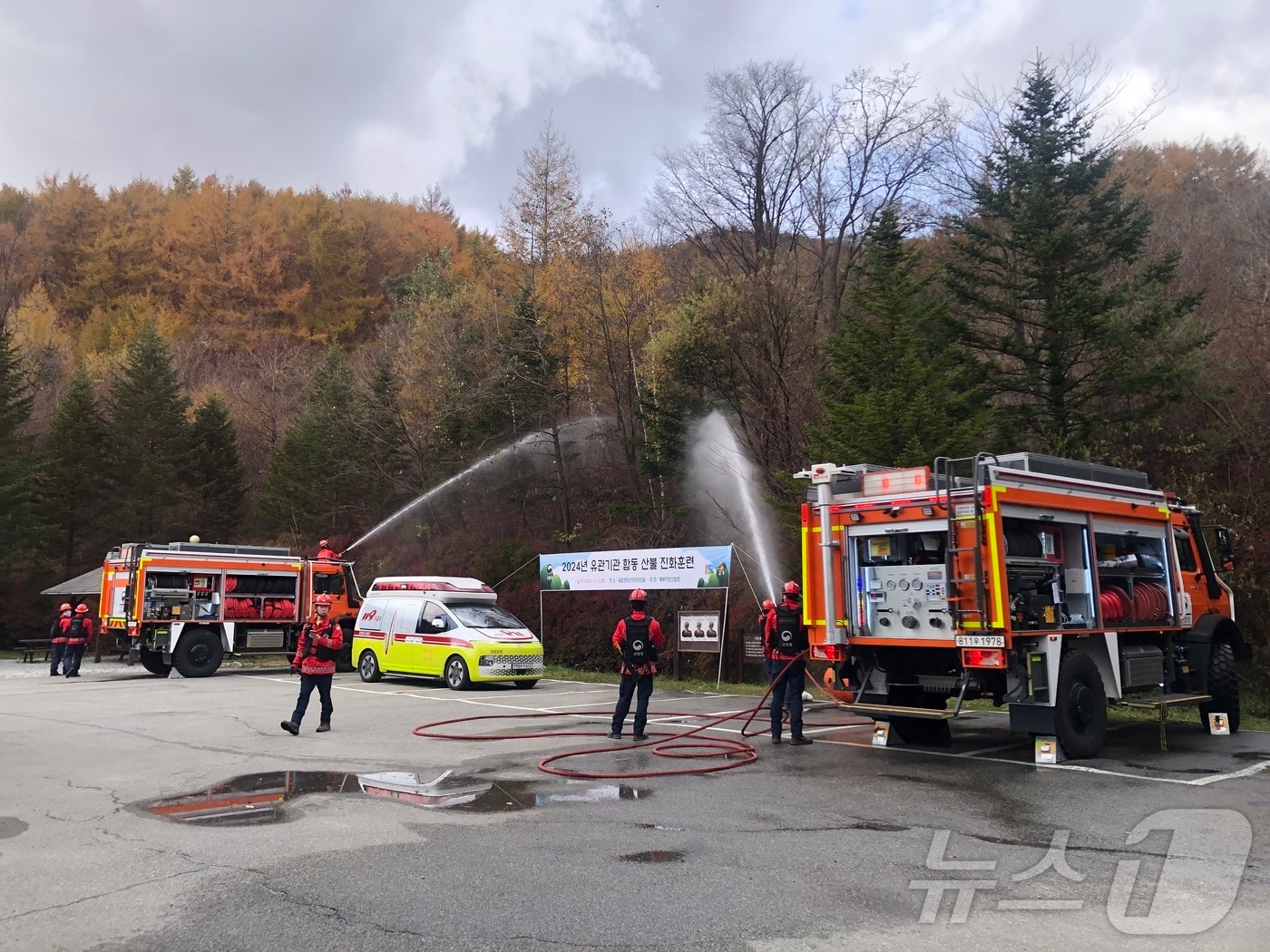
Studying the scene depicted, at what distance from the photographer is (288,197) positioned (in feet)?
219

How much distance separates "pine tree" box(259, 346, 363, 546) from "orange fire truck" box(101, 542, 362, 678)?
14789 millimetres

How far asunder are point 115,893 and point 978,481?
799 cm

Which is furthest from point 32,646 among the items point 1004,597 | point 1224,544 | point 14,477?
point 1224,544

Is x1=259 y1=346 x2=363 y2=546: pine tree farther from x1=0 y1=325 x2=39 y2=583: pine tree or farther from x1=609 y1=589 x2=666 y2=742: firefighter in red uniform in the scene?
x1=609 y1=589 x2=666 y2=742: firefighter in red uniform

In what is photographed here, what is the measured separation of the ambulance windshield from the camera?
20.0 metres

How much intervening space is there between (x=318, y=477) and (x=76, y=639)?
60.1 ft

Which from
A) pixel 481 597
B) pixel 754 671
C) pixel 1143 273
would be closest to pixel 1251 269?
pixel 1143 273

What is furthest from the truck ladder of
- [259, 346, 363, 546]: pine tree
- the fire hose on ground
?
[259, 346, 363, 546]: pine tree

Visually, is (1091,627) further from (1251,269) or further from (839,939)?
(1251,269)

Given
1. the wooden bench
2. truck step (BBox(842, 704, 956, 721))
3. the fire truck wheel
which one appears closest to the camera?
the fire truck wheel

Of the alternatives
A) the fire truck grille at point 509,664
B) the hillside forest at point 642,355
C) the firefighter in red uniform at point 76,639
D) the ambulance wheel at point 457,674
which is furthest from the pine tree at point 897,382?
the firefighter in red uniform at point 76,639

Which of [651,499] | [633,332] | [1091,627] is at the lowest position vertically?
[1091,627]

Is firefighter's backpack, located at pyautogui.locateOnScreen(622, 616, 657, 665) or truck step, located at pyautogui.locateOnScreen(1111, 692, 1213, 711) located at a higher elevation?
firefighter's backpack, located at pyautogui.locateOnScreen(622, 616, 657, 665)

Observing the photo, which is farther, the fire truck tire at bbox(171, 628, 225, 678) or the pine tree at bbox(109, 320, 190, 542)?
the pine tree at bbox(109, 320, 190, 542)
